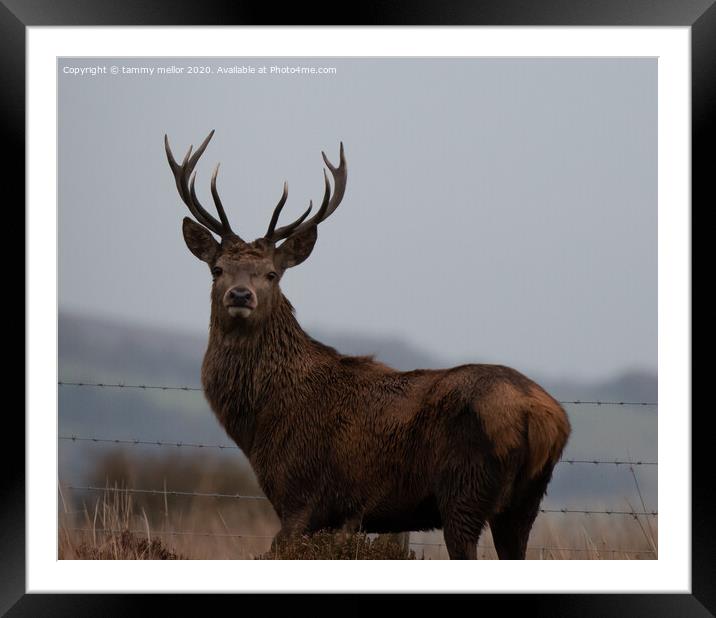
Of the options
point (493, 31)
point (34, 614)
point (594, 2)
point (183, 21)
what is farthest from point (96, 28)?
point (34, 614)

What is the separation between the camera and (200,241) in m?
9.14

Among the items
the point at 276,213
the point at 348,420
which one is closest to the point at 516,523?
the point at 348,420

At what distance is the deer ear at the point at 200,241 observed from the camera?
9.06 metres

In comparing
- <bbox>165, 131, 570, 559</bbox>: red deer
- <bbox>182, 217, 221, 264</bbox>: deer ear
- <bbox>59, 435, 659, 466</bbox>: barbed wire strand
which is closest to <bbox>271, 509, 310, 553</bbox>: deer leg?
<bbox>165, 131, 570, 559</bbox>: red deer

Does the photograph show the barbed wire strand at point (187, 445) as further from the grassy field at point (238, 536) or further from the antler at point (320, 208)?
the antler at point (320, 208)

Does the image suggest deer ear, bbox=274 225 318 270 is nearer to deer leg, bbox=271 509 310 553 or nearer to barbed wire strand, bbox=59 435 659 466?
barbed wire strand, bbox=59 435 659 466

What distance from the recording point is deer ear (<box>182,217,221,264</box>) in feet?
29.7

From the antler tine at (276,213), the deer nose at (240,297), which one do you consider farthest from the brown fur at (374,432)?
the antler tine at (276,213)

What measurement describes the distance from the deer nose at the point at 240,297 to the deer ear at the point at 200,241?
564 millimetres

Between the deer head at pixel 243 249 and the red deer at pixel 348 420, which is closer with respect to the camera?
the red deer at pixel 348 420

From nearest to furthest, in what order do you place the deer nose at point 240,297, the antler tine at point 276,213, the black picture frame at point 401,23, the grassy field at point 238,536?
1. the black picture frame at point 401,23
2. the deer nose at point 240,297
3. the grassy field at point 238,536
4. the antler tine at point 276,213

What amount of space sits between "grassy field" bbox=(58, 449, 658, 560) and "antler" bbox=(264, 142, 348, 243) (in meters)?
2.21

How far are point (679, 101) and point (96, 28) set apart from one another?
429cm

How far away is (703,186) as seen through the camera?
838 centimetres
